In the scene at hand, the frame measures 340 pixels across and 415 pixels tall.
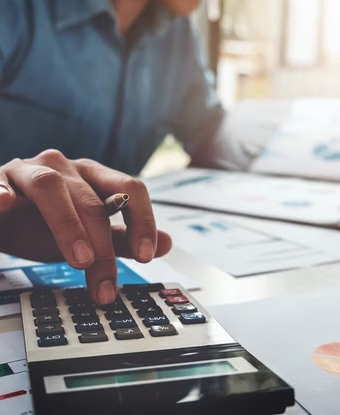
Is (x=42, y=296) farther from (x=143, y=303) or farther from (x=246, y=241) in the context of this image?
(x=246, y=241)

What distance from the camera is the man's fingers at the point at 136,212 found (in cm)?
49

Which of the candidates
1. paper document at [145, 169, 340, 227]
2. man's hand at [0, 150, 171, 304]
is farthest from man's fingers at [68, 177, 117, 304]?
paper document at [145, 169, 340, 227]

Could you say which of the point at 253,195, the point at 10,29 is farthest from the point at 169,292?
Answer: the point at 10,29

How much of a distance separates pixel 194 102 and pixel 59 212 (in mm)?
1042

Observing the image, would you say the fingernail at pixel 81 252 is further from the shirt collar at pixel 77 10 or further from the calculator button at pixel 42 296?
the shirt collar at pixel 77 10

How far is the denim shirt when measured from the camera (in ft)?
3.75

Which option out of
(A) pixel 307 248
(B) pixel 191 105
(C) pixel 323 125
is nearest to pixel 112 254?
(A) pixel 307 248

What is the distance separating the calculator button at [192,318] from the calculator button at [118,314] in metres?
0.04

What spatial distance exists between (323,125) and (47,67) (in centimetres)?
61

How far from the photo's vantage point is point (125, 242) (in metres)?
0.55

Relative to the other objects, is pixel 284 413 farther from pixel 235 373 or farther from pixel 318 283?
pixel 318 283

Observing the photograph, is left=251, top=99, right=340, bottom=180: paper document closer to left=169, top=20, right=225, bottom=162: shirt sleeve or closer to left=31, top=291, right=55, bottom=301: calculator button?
left=169, top=20, right=225, bottom=162: shirt sleeve

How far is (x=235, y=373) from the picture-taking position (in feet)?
1.04

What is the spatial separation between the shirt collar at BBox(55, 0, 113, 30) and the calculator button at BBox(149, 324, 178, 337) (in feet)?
3.03
